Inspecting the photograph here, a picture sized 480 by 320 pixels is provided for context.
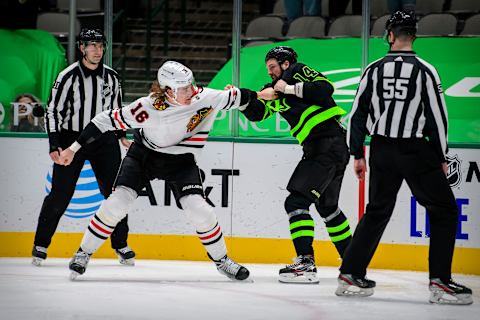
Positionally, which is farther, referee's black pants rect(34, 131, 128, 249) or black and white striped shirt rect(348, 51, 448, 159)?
referee's black pants rect(34, 131, 128, 249)

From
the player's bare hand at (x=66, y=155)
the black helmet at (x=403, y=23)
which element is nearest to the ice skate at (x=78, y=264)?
the player's bare hand at (x=66, y=155)

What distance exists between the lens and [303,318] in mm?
4617

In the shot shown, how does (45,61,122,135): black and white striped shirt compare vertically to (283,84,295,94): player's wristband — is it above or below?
below

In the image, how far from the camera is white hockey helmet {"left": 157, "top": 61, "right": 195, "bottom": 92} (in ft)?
18.3

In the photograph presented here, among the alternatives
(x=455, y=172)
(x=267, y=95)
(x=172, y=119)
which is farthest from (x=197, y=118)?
(x=455, y=172)

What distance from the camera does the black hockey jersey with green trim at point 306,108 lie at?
5941 mm

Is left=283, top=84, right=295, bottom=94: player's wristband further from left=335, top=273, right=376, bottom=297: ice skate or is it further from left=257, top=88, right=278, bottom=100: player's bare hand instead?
left=335, top=273, right=376, bottom=297: ice skate

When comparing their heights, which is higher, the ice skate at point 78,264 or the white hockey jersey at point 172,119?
the white hockey jersey at point 172,119

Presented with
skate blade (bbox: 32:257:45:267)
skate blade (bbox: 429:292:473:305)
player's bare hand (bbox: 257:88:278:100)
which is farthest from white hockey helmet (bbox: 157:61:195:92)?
skate blade (bbox: 429:292:473:305)

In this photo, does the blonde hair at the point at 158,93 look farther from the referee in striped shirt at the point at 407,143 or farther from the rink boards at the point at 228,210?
the rink boards at the point at 228,210

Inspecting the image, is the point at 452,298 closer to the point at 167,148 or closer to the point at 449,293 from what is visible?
the point at 449,293

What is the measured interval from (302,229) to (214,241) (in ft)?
1.62

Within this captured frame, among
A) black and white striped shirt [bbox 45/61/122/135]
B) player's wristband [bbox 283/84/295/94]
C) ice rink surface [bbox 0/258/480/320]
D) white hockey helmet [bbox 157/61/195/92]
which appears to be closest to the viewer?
ice rink surface [bbox 0/258/480/320]

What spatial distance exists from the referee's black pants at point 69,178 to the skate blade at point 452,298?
231 centimetres
